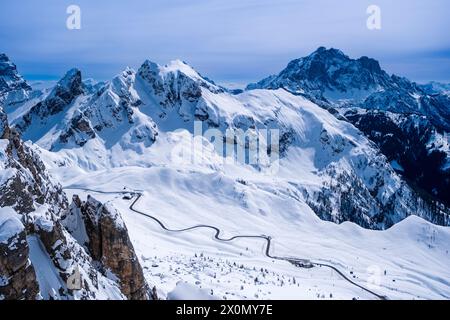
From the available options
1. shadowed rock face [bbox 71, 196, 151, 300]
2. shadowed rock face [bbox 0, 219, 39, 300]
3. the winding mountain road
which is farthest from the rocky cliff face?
the winding mountain road

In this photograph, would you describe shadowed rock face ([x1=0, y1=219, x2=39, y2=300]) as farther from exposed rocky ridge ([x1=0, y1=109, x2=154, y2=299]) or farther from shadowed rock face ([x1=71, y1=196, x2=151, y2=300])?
shadowed rock face ([x1=71, y1=196, x2=151, y2=300])

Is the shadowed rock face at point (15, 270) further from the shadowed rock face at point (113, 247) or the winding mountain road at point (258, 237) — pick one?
the winding mountain road at point (258, 237)

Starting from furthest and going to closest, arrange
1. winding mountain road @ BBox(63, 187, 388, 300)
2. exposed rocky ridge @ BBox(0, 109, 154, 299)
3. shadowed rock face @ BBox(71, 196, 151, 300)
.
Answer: winding mountain road @ BBox(63, 187, 388, 300) < shadowed rock face @ BBox(71, 196, 151, 300) < exposed rocky ridge @ BBox(0, 109, 154, 299)

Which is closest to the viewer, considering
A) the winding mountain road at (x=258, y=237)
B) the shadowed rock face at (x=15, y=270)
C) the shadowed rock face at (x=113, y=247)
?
the shadowed rock face at (x=15, y=270)

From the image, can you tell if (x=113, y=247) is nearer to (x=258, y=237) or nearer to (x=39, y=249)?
(x=39, y=249)

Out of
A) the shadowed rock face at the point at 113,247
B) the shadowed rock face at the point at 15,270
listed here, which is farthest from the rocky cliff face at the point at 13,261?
the shadowed rock face at the point at 113,247
